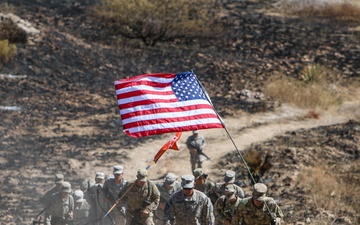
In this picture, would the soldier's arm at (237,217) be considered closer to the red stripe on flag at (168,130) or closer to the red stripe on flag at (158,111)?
the red stripe on flag at (168,130)

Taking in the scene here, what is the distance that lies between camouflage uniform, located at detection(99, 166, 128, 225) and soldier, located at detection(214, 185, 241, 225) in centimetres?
179

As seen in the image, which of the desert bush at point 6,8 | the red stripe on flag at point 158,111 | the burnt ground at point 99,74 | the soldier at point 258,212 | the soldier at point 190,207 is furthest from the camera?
the desert bush at point 6,8

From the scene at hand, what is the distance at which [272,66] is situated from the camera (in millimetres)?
26875

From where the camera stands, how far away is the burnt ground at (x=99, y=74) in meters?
15.8

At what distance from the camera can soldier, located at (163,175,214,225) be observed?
10102 millimetres

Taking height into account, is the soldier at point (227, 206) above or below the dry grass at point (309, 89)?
above

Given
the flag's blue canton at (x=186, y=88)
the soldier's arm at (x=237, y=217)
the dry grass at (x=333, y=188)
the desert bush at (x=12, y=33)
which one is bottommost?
the desert bush at (x=12, y=33)

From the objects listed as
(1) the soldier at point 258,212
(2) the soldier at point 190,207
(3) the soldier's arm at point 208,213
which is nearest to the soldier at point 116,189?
(2) the soldier at point 190,207

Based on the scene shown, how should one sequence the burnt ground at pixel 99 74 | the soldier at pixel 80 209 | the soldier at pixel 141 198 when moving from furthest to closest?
the burnt ground at pixel 99 74
the soldier at pixel 80 209
the soldier at pixel 141 198

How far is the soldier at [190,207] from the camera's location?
10102 mm

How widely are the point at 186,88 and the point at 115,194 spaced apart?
2243 millimetres

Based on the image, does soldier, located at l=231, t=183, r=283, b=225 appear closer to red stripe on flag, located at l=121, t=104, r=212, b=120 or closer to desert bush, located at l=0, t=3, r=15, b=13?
red stripe on flag, located at l=121, t=104, r=212, b=120

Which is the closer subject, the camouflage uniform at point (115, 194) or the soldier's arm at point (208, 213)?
the soldier's arm at point (208, 213)

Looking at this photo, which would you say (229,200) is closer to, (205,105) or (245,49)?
(205,105)
